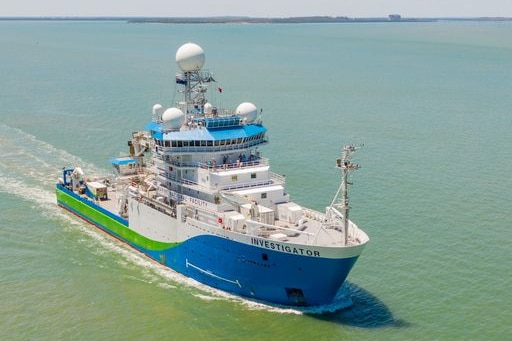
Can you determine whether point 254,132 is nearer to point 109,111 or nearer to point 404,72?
point 109,111

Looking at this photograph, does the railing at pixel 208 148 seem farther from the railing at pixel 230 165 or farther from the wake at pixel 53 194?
the wake at pixel 53 194

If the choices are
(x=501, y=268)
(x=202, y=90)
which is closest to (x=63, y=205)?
(x=202, y=90)

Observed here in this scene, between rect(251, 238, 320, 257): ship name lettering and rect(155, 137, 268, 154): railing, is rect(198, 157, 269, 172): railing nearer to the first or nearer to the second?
rect(155, 137, 268, 154): railing

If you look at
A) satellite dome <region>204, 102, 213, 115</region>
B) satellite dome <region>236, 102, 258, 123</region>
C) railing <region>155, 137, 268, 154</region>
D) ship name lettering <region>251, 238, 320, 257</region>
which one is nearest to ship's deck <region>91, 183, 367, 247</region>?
ship name lettering <region>251, 238, 320, 257</region>

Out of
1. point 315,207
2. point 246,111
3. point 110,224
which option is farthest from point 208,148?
point 315,207

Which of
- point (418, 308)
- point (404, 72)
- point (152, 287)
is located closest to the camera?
point (418, 308)

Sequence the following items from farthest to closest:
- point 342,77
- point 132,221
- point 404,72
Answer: point 404,72 < point 342,77 < point 132,221

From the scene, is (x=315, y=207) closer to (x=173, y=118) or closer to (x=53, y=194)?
(x=173, y=118)
